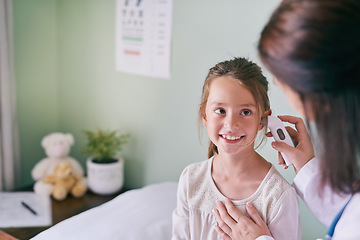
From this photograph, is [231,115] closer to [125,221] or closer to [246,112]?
[246,112]

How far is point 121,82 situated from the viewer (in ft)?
6.10

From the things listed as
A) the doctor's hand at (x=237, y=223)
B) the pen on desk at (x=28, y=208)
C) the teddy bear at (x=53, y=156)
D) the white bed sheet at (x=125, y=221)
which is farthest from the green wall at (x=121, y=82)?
the doctor's hand at (x=237, y=223)

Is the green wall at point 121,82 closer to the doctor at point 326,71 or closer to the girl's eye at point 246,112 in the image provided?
the girl's eye at point 246,112

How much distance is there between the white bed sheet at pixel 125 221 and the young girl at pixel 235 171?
10.2 inches

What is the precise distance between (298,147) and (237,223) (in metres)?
0.25

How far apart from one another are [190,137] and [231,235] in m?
0.75

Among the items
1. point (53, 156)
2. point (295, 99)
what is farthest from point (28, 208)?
point (295, 99)

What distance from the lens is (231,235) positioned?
38.5 inches

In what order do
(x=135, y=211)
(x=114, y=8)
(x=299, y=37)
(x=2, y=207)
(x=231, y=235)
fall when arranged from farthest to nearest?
(x=114, y=8)
(x=2, y=207)
(x=135, y=211)
(x=231, y=235)
(x=299, y=37)

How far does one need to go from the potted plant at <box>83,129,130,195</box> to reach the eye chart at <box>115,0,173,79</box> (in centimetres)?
33

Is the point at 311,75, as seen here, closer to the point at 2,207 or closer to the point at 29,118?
the point at 2,207

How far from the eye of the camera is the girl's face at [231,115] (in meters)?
0.96

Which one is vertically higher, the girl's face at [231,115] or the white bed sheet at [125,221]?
the girl's face at [231,115]

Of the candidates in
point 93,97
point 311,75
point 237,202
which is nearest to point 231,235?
point 237,202
